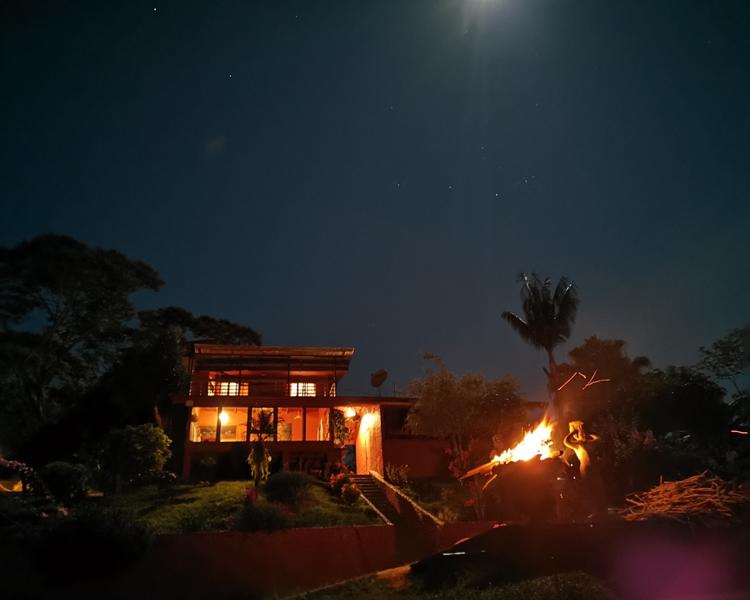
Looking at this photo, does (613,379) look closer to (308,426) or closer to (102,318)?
(308,426)

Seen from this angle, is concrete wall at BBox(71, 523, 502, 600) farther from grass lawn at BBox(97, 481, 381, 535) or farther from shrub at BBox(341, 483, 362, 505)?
shrub at BBox(341, 483, 362, 505)

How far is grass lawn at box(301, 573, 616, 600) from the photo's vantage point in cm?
909

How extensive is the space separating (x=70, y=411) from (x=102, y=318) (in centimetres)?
571

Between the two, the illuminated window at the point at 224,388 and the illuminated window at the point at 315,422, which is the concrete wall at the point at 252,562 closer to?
the illuminated window at the point at 315,422

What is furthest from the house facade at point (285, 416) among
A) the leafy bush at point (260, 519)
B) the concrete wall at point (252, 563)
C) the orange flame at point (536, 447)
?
the orange flame at point (536, 447)

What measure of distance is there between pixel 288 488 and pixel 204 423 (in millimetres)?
10410

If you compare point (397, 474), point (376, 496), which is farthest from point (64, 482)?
point (397, 474)

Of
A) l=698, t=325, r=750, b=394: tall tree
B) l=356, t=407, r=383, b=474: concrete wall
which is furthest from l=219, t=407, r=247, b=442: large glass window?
l=698, t=325, r=750, b=394: tall tree

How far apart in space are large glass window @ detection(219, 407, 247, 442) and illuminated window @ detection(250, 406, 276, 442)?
3.01ft

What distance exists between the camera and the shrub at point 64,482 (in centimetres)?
1770

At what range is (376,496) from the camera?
22.8 metres

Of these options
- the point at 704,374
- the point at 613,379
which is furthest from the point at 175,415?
the point at 704,374

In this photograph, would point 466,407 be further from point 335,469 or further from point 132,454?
point 132,454

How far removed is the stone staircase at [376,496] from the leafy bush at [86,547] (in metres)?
9.34
